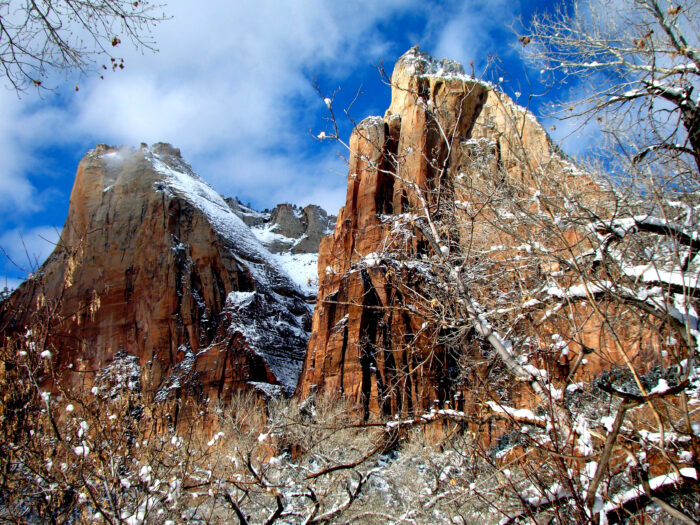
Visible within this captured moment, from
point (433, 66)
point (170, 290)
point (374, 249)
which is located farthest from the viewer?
point (170, 290)

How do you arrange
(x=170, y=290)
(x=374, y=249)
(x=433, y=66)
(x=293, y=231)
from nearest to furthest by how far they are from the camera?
1. (x=374, y=249)
2. (x=433, y=66)
3. (x=170, y=290)
4. (x=293, y=231)

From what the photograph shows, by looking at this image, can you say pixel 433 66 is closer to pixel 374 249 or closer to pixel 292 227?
pixel 374 249

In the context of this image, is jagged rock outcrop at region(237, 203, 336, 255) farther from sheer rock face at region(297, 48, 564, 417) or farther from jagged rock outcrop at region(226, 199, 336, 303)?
sheer rock face at region(297, 48, 564, 417)

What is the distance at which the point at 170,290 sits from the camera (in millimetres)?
45094

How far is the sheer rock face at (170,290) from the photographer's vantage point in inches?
1632

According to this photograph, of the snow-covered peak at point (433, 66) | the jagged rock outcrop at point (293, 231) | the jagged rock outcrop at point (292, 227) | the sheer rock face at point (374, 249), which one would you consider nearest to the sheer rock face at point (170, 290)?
the sheer rock face at point (374, 249)

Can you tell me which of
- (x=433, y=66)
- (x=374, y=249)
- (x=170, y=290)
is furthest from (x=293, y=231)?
(x=374, y=249)

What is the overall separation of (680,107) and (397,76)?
34.1 m

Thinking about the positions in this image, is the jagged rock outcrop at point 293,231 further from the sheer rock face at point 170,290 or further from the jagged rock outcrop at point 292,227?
the sheer rock face at point 170,290

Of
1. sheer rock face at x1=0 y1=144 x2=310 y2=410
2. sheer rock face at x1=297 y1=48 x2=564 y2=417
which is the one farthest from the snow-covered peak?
sheer rock face at x1=0 y1=144 x2=310 y2=410

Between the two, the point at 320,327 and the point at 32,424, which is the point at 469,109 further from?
the point at 32,424

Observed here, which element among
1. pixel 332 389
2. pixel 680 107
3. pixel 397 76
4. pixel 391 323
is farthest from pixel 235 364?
pixel 680 107

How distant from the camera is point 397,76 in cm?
3609

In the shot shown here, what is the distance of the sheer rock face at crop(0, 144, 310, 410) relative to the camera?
136 feet
